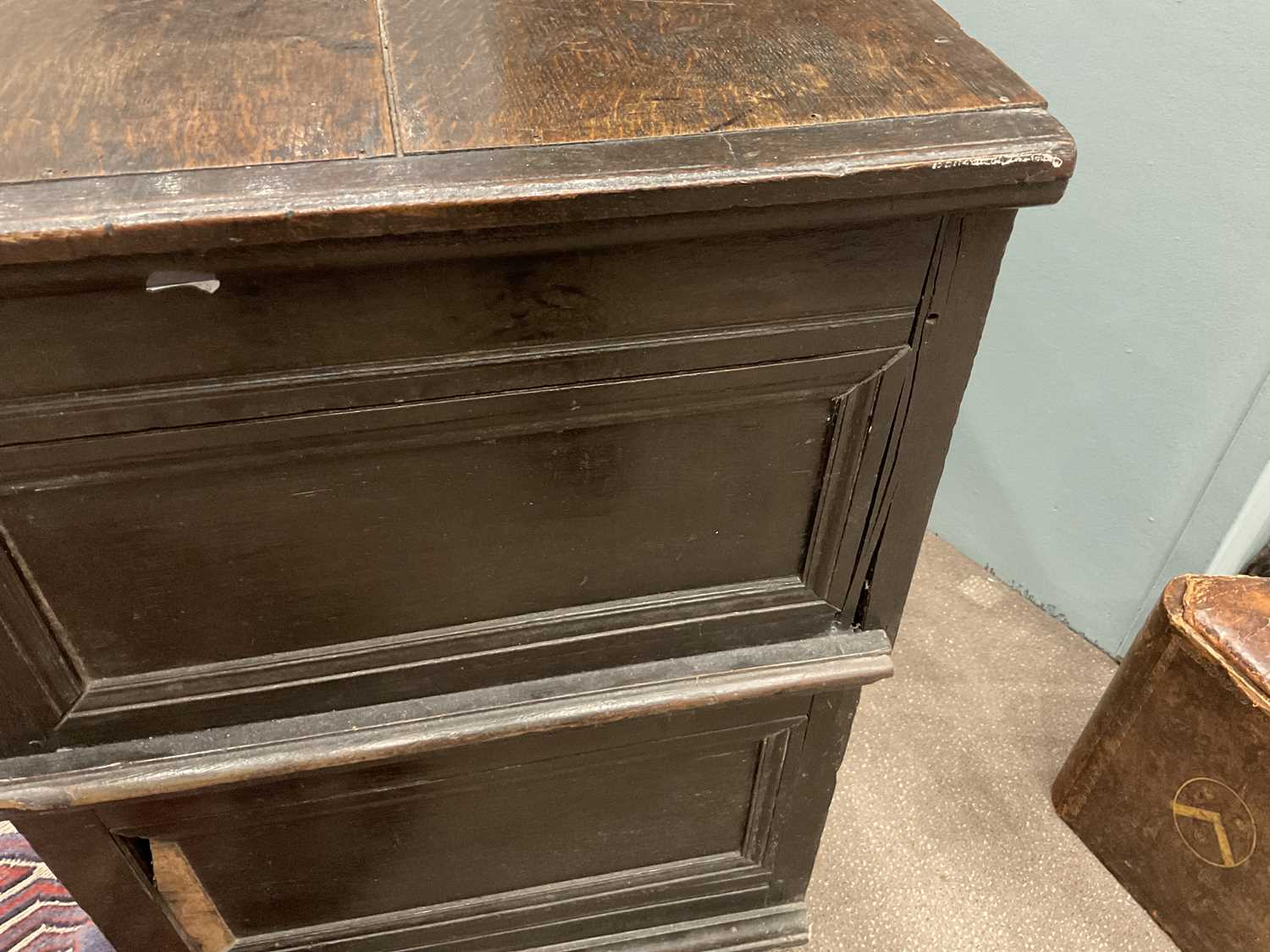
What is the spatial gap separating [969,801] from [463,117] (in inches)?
48.3

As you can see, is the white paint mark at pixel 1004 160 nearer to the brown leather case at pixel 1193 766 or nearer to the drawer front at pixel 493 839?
the drawer front at pixel 493 839

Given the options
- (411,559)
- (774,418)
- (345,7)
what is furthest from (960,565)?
(345,7)

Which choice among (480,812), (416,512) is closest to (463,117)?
(416,512)

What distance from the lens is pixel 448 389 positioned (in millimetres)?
647

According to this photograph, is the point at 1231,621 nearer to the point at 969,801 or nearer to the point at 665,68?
the point at 969,801

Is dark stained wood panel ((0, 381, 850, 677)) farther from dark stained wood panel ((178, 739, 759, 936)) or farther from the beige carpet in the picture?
the beige carpet

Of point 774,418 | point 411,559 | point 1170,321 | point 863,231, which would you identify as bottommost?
point 1170,321

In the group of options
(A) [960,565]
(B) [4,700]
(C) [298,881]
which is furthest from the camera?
(A) [960,565]

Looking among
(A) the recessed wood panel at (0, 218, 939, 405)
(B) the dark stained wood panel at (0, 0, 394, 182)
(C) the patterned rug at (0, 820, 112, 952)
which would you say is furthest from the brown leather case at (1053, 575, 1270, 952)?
(C) the patterned rug at (0, 820, 112, 952)

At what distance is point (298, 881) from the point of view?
100 centimetres

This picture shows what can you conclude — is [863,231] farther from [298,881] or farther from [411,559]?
[298,881]

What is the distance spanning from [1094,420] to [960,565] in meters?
0.43

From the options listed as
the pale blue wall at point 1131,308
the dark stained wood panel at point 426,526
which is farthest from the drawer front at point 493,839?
the pale blue wall at point 1131,308

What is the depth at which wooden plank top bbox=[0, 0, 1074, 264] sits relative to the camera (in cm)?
53
